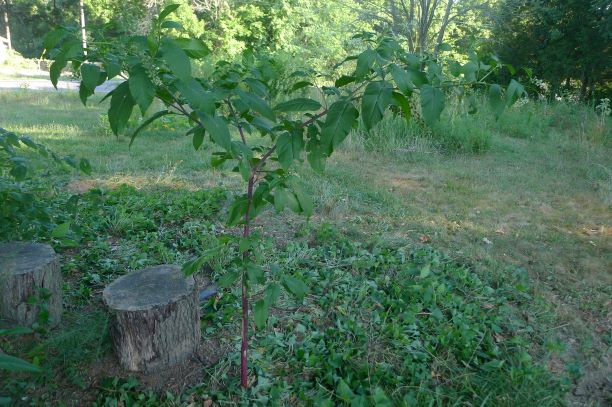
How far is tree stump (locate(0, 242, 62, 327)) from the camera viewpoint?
2514 mm

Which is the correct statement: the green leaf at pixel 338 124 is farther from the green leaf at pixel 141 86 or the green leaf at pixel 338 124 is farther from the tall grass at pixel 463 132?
the tall grass at pixel 463 132

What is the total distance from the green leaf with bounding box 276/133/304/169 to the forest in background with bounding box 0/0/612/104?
308 inches

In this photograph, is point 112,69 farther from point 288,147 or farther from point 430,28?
point 430,28

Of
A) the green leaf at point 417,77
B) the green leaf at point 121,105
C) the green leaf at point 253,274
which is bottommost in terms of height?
the green leaf at point 253,274

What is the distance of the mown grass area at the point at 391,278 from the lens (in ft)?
7.70

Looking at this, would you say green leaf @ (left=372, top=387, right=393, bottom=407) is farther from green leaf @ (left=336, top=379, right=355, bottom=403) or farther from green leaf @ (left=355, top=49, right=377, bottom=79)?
green leaf @ (left=355, top=49, right=377, bottom=79)

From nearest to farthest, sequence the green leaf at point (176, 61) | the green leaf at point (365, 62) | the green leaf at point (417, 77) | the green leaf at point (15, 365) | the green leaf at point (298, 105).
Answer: the green leaf at point (15, 365)
the green leaf at point (176, 61)
the green leaf at point (365, 62)
the green leaf at point (417, 77)
the green leaf at point (298, 105)

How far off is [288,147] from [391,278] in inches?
71.0

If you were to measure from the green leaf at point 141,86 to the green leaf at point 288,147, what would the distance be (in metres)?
0.52

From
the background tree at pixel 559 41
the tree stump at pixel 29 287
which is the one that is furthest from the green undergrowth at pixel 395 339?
the background tree at pixel 559 41

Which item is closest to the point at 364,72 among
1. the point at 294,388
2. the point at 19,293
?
the point at 294,388

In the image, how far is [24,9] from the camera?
37.8m

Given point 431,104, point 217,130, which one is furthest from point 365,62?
point 217,130

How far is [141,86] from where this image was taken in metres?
1.37
